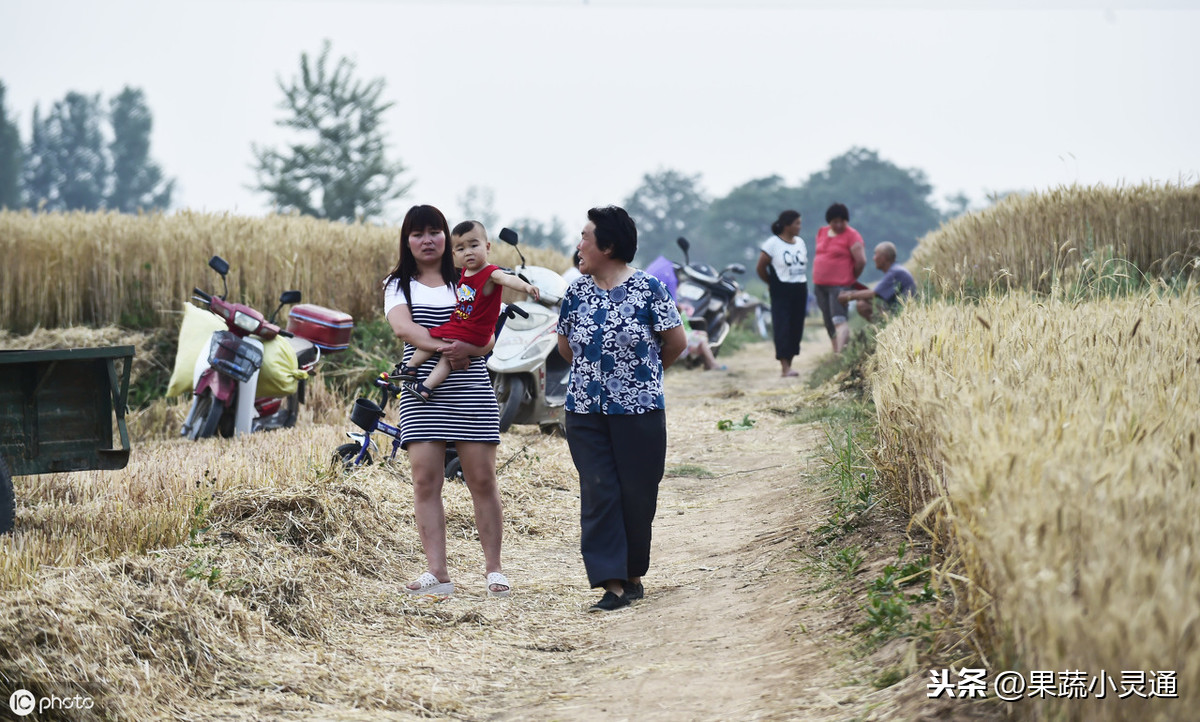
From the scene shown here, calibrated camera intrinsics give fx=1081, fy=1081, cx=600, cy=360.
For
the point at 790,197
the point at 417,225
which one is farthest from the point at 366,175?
the point at 417,225

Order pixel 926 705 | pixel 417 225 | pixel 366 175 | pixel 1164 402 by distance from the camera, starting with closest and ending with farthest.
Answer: pixel 926 705 < pixel 1164 402 < pixel 417 225 < pixel 366 175

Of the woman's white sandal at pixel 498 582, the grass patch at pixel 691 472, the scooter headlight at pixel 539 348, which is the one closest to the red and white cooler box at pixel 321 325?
the scooter headlight at pixel 539 348

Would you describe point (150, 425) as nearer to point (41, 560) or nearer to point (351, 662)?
point (41, 560)

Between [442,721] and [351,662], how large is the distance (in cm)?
67

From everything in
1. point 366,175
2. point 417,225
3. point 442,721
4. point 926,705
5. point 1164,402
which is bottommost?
point 442,721

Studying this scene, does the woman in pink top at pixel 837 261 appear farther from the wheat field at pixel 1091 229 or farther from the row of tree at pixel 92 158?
the row of tree at pixel 92 158

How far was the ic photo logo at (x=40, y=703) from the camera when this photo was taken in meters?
3.52

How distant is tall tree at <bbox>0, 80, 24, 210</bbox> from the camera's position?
62.9 metres

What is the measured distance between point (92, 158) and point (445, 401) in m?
82.9

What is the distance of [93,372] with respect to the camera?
5.73 metres

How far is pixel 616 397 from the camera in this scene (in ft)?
16.0

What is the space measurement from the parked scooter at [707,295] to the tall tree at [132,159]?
68.7 metres

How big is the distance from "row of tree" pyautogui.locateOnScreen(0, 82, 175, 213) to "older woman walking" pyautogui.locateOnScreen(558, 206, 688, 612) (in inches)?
2990

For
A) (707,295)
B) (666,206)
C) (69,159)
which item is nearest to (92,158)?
(69,159)
